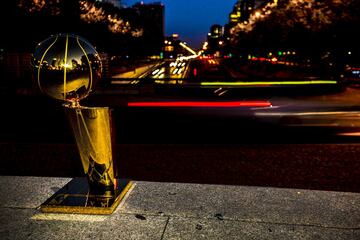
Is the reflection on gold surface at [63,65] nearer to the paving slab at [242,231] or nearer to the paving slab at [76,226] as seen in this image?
the paving slab at [76,226]

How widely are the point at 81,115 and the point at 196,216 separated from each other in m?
1.36

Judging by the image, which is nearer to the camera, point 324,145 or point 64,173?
point 64,173

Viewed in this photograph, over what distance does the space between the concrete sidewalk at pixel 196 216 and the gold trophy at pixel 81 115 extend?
0.14m

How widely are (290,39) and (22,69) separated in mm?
26335

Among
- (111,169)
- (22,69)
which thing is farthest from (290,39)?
(111,169)

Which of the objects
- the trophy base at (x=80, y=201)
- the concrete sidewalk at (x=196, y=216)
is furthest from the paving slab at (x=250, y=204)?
the trophy base at (x=80, y=201)

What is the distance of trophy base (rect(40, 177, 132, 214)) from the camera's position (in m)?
3.20

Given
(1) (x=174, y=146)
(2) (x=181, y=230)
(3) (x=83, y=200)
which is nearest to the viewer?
(2) (x=181, y=230)

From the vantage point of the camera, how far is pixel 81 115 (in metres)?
3.27

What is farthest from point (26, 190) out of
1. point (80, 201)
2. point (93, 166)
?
point (93, 166)

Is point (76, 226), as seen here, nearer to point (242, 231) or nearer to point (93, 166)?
point (93, 166)

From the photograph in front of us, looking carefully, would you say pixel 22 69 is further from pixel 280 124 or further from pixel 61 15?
pixel 280 124

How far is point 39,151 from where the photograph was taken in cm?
726

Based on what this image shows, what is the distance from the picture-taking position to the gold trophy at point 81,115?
3107 mm
